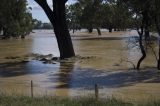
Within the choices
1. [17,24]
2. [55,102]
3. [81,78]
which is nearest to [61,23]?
[81,78]

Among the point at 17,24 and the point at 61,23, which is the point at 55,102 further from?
the point at 17,24

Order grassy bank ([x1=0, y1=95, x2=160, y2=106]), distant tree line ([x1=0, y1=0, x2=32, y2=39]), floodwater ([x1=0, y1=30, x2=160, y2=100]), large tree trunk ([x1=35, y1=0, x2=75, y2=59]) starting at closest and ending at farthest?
grassy bank ([x1=0, y1=95, x2=160, y2=106]) < floodwater ([x1=0, y1=30, x2=160, y2=100]) < large tree trunk ([x1=35, y1=0, x2=75, y2=59]) < distant tree line ([x1=0, y1=0, x2=32, y2=39])

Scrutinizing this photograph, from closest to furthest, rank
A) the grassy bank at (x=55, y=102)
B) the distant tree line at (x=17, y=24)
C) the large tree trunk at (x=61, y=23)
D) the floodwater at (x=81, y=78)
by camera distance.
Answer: the grassy bank at (x=55, y=102) < the floodwater at (x=81, y=78) < the large tree trunk at (x=61, y=23) < the distant tree line at (x=17, y=24)

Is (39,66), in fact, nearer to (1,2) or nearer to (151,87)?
(1,2)

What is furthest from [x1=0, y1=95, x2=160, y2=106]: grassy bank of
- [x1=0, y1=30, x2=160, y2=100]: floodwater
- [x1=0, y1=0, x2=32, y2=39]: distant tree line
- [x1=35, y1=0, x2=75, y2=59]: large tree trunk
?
[x1=0, y1=0, x2=32, y2=39]: distant tree line

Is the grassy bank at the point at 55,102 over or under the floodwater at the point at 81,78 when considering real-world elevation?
over

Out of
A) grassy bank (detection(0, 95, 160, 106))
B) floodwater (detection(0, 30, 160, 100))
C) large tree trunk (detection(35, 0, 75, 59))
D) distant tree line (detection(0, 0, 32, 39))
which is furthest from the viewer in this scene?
distant tree line (detection(0, 0, 32, 39))

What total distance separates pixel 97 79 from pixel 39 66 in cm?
876

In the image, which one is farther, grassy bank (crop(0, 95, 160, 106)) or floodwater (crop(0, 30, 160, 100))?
floodwater (crop(0, 30, 160, 100))

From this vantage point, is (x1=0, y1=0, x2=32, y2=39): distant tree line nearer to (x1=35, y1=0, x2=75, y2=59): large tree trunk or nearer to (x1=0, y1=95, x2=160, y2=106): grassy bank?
(x1=35, y1=0, x2=75, y2=59): large tree trunk

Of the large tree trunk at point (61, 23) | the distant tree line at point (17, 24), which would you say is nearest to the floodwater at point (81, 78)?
the large tree trunk at point (61, 23)

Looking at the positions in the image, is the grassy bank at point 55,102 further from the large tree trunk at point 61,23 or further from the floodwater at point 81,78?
the large tree trunk at point 61,23

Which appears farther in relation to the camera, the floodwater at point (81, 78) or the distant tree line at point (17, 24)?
the distant tree line at point (17, 24)

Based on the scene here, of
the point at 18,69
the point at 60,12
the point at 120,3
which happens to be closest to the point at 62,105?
the point at 120,3
